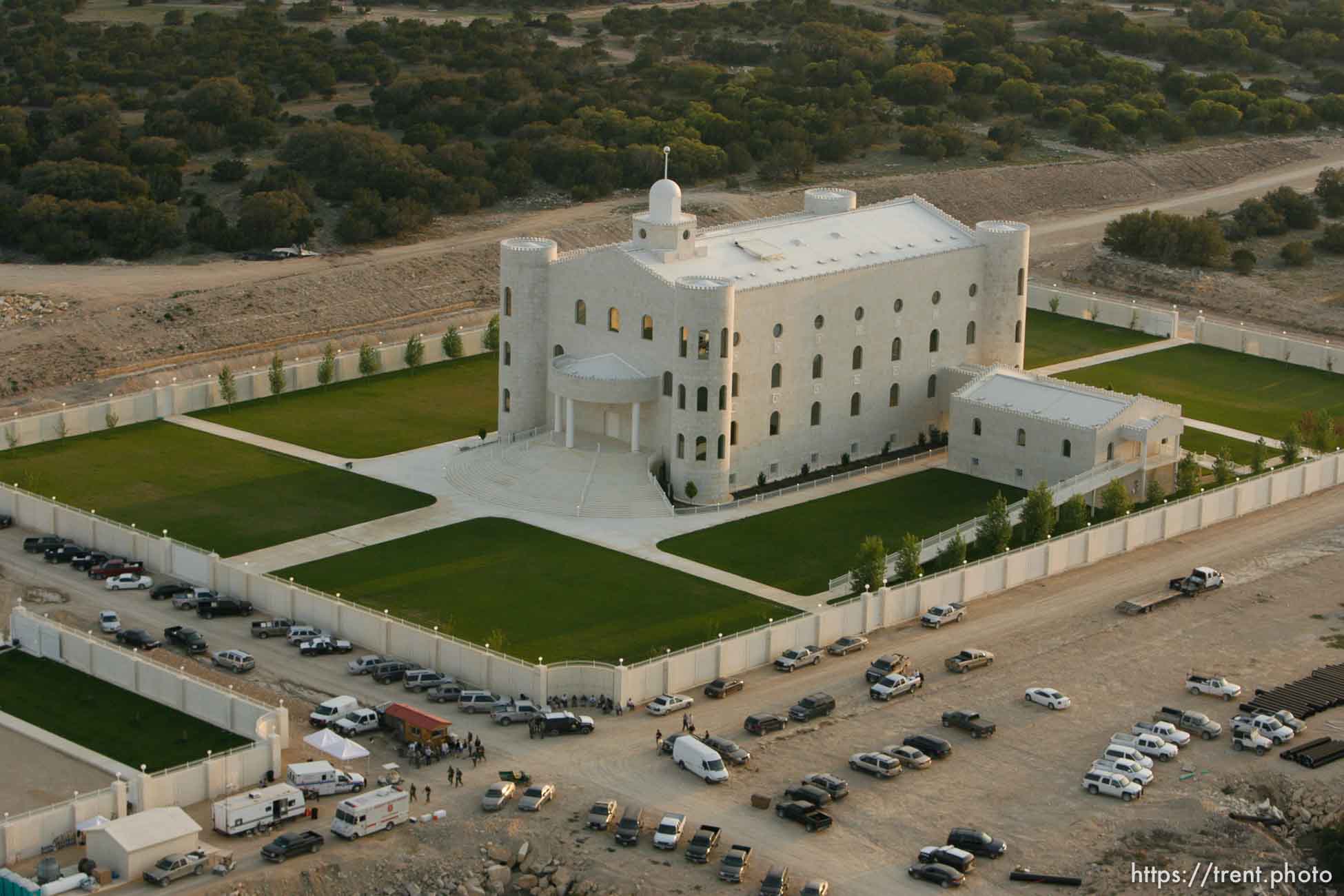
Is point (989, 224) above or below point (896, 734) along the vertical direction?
above

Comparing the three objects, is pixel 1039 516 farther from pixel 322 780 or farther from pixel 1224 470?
pixel 322 780

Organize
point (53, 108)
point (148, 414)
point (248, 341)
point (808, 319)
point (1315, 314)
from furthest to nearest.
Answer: point (53, 108), point (1315, 314), point (248, 341), point (148, 414), point (808, 319)

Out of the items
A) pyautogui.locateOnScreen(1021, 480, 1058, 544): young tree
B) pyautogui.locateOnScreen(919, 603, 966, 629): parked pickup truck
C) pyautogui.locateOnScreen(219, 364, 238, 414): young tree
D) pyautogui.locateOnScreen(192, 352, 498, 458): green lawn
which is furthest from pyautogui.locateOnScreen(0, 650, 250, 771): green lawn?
pyautogui.locateOnScreen(1021, 480, 1058, 544): young tree

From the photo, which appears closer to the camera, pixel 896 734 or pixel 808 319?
pixel 896 734

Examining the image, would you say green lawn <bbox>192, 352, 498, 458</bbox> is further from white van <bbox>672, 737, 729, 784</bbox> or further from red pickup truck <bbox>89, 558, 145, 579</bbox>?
white van <bbox>672, 737, 729, 784</bbox>

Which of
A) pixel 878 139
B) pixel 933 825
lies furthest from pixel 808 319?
pixel 878 139

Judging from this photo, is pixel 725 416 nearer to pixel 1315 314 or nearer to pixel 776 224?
pixel 776 224

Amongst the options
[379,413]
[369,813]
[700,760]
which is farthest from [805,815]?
[379,413]
